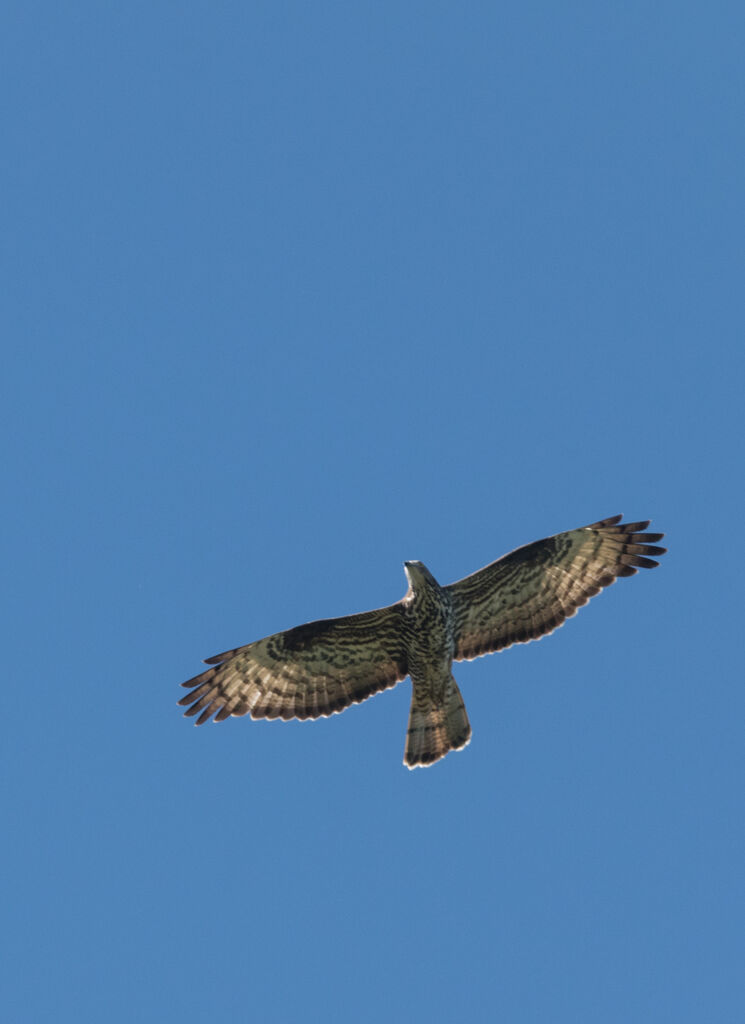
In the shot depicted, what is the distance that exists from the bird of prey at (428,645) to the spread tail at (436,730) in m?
0.01

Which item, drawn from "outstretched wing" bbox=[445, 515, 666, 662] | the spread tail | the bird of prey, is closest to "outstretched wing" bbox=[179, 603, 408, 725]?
the bird of prey

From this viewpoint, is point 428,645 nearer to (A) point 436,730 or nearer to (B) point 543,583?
(A) point 436,730

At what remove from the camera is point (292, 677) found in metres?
18.0

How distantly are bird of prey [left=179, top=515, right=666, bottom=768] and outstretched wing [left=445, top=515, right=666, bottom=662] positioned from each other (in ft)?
0.04

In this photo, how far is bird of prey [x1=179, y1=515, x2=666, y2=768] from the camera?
17.5m

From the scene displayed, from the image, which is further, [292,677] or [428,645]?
[292,677]

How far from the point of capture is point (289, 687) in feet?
59.1

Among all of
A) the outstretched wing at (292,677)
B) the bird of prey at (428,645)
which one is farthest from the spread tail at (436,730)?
the outstretched wing at (292,677)

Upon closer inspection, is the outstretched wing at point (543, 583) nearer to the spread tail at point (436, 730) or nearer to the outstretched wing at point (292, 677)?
the spread tail at point (436, 730)

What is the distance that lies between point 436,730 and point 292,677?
1.78 metres

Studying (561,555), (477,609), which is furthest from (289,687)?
(561,555)

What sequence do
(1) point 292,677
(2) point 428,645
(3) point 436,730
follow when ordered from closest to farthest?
1. (2) point 428,645
2. (3) point 436,730
3. (1) point 292,677

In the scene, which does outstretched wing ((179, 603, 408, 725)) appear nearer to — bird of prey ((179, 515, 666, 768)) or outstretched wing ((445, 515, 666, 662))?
bird of prey ((179, 515, 666, 768))

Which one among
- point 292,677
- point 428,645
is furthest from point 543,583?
point 292,677
